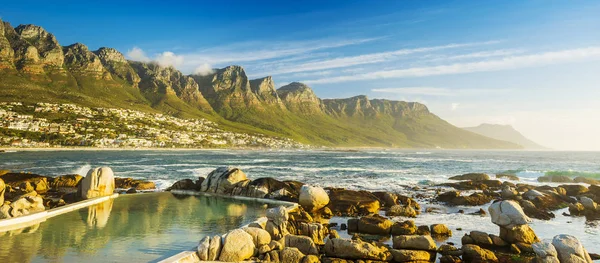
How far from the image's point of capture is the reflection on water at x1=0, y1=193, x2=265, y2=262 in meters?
13.6

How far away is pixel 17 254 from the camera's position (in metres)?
13.3

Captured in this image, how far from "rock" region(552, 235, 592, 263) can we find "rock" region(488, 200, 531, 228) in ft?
14.6

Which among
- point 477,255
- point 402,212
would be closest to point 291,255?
point 477,255

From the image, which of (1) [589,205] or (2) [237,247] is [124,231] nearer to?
(2) [237,247]

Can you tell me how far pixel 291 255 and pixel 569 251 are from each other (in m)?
10.4

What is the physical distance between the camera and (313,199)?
2627 centimetres

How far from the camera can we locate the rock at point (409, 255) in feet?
47.9

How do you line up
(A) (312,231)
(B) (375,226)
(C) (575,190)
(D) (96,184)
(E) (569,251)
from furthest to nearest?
(C) (575,190), (D) (96,184), (B) (375,226), (A) (312,231), (E) (569,251)

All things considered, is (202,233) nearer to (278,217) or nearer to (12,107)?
(278,217)

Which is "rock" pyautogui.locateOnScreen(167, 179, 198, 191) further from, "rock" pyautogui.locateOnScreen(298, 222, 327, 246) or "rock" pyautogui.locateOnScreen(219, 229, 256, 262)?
"rock" pyautogui.locateOnScreen(219, 229, 256, 262)

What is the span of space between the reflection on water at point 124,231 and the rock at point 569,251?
48.3 feet

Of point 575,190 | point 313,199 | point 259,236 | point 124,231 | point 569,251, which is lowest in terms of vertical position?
point 575,190

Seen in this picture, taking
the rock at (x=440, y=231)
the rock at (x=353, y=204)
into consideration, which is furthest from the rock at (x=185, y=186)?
the rock at (x=440, y=231)

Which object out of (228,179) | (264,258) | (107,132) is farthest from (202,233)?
(107,132)
